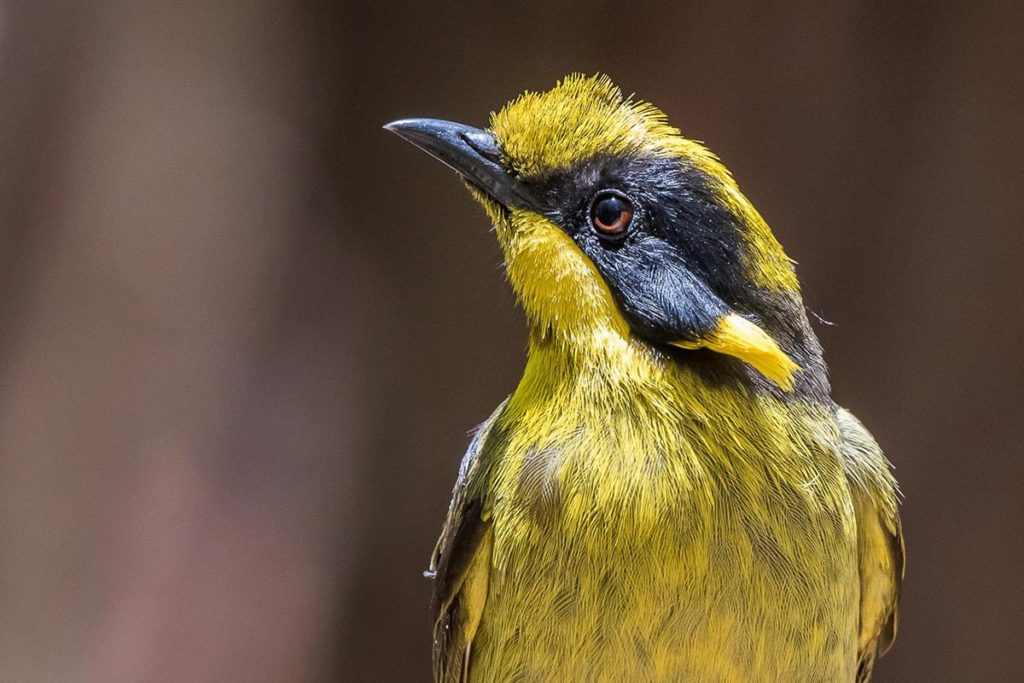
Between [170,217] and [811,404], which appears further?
[170,217]

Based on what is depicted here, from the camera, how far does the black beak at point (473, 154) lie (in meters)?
1.52

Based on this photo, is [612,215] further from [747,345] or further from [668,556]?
[668,556]

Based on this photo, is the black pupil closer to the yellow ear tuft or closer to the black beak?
the black beak

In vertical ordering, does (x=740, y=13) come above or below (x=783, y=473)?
above

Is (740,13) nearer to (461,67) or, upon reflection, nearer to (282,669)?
(461,67)

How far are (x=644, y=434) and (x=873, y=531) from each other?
56 cm

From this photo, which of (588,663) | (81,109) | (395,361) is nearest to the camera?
(588,663)

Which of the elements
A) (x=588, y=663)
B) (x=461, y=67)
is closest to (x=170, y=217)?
(x=461, y=67)

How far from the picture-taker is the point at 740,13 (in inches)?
97.5

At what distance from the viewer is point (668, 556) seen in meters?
1.36

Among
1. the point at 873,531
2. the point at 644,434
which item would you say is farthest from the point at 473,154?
the point at 873,531

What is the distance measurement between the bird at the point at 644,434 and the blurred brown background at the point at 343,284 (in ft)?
3.17

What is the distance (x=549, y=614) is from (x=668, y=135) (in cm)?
77

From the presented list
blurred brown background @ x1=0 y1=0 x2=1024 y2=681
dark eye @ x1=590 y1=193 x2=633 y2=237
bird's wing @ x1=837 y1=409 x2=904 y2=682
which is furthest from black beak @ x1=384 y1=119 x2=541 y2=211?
blurred brown background @ x1=0 y1=0 x2=1024 y2=681
